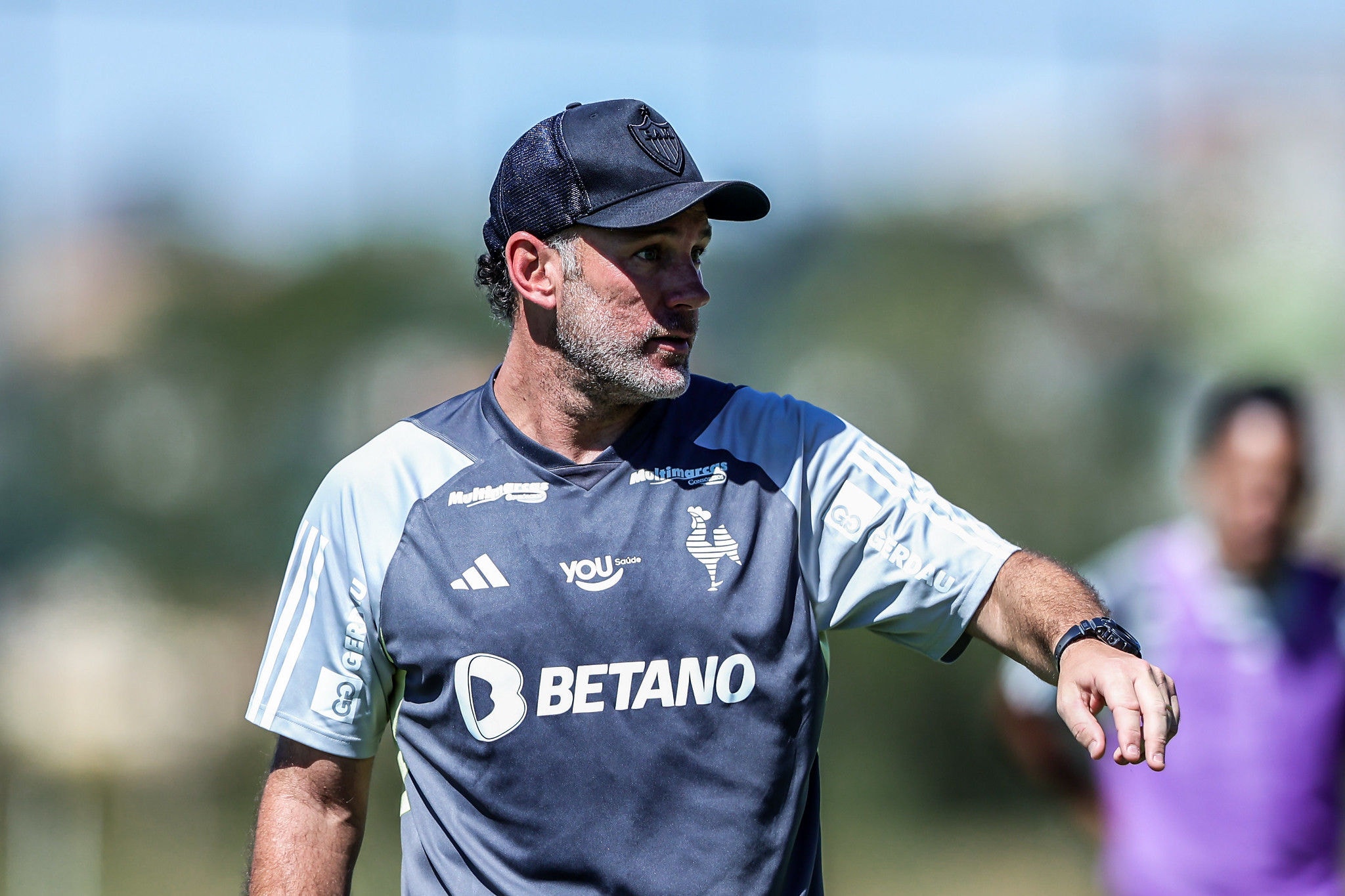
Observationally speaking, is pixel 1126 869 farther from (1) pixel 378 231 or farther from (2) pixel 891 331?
(1) pixel 378 231

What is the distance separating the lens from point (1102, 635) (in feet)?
7.75

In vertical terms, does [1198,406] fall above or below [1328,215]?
below

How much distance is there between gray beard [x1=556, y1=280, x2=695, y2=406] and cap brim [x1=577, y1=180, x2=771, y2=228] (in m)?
0.15

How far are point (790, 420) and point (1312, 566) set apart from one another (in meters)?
2.82

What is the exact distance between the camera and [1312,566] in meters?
4.84

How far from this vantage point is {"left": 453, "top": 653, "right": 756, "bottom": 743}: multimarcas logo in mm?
2582

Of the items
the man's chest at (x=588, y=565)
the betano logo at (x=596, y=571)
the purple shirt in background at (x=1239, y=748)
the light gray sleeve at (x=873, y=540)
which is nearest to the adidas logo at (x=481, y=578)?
the man's chest at (x=588, y=565)

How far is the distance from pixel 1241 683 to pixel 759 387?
504 centimetres

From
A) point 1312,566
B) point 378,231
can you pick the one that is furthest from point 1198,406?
point 378,231

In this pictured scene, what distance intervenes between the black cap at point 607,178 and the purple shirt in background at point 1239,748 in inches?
104

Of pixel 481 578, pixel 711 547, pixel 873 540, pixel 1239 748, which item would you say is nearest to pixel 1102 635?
pixel 873 540

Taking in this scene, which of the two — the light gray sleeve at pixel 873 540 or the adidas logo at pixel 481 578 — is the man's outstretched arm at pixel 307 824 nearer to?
the adidas logo at pixel 481 578

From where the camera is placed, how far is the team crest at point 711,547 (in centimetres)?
265

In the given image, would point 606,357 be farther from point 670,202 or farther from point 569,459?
point 670,202
